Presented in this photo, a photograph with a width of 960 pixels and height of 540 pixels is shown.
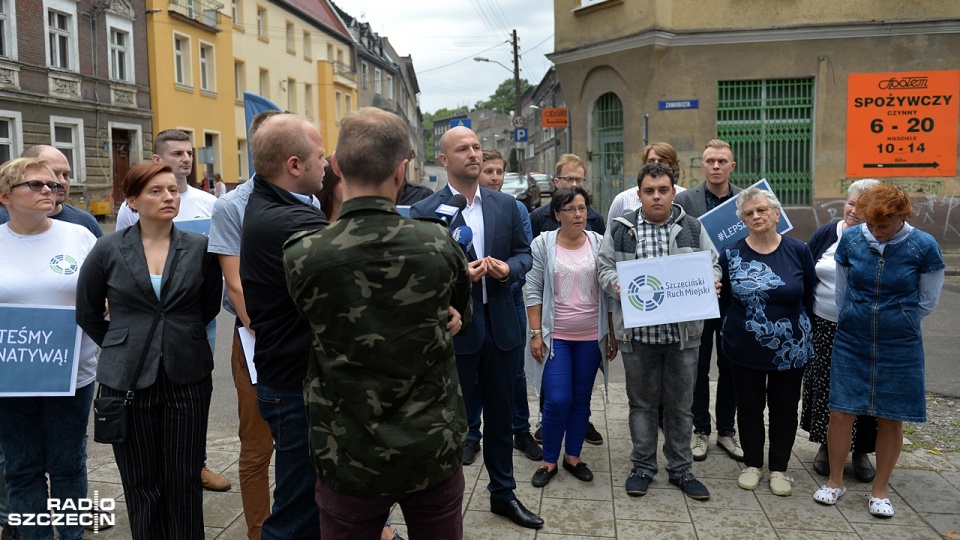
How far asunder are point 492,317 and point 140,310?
5.92 feet

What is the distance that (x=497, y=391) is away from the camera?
4297 millimetres

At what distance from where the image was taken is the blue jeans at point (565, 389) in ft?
16.1

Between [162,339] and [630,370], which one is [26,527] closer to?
[162,339]

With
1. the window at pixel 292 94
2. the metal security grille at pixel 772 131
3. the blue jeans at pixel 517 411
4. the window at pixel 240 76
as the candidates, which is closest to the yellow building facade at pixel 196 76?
the window at pixel 240 76

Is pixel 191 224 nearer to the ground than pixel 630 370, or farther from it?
farther from it

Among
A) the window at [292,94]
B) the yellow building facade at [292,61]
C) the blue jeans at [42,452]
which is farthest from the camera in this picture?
the window at [292,94]

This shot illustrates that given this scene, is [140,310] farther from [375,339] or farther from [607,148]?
[607,148]

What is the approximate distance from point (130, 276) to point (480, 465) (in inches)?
108

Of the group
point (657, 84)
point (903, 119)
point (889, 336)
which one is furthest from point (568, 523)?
point (903, 119)

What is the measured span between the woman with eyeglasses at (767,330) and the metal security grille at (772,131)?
12.1 meters

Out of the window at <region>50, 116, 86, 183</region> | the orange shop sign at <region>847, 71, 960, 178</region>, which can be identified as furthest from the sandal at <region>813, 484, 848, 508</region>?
the window at <region>50, 116, 86, 183</region>

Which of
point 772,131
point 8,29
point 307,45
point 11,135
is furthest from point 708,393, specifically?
point 307,45

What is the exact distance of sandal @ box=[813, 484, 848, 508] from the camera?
180 inches

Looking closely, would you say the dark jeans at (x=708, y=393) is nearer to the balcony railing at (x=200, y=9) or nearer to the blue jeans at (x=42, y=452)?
the blue jeans at (x=42, y=452)
